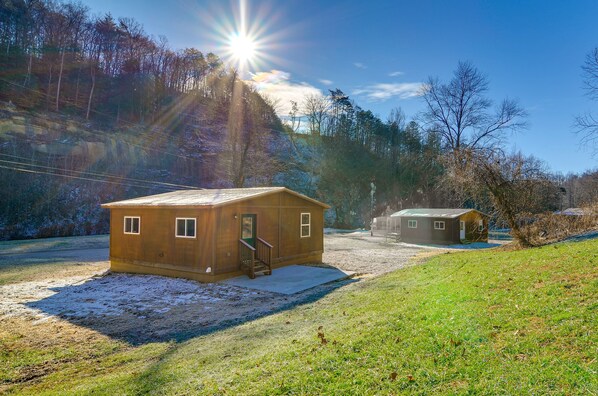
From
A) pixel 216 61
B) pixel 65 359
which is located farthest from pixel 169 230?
pixel 216 61

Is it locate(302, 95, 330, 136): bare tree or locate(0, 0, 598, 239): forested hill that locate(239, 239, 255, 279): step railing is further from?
locate(302, 95, 330, 136): bare tree

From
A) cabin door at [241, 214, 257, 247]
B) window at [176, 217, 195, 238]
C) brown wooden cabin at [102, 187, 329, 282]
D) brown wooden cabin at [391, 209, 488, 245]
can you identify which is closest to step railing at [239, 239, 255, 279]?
brown wooden cabin at [102, 187, 329, 282]

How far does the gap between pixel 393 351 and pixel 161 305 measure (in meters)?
6.89

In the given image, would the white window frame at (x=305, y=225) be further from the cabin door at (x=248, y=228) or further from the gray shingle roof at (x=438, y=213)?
the gray shingle roof at (x=438, y=213)

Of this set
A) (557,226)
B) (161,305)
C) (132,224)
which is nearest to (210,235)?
(161,305)

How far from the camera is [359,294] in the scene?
8977 mm

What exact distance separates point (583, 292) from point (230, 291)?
8.47 meters

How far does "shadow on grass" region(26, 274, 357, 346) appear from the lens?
7.32m

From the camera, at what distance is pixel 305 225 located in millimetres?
16016

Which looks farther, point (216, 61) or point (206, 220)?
point (216, 61)

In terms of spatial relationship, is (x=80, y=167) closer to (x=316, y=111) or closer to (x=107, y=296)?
(x=107, y=296)

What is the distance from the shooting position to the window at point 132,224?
45.1 feet

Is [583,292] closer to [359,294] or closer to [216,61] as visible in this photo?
[359,294]

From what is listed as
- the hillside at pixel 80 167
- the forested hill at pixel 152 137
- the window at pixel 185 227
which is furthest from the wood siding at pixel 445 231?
the window at pixel 185 227
